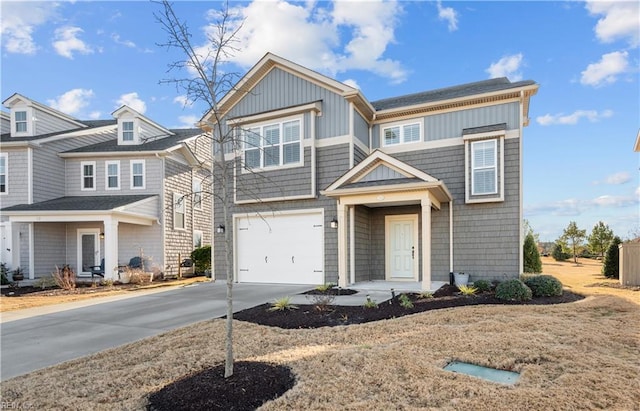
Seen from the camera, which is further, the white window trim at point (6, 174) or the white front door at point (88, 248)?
the white front door at point (88, 248)

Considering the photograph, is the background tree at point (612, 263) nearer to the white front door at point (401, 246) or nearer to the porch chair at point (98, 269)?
the white front door at point (401, 246)

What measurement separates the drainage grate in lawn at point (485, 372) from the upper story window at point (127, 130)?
56.5 ft

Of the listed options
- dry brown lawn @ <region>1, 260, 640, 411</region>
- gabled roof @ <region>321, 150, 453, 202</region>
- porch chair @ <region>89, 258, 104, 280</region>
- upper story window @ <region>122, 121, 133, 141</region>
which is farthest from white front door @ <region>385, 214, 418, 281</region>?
upper story window @ <region>122, 121, 133, 141</region>

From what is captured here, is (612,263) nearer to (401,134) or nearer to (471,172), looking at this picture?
(471,172)

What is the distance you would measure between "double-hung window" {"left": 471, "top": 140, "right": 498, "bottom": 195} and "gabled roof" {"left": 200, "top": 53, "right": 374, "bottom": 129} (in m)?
3.57

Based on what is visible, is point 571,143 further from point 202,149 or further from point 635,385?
point 202,149

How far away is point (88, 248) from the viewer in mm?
16391

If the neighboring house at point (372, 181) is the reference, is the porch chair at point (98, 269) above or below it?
below

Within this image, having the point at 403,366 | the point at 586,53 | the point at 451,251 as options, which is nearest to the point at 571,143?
the point at 586,53

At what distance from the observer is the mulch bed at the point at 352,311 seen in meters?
6.79

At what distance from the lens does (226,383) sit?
12.7 ft

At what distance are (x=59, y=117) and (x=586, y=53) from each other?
21.3m

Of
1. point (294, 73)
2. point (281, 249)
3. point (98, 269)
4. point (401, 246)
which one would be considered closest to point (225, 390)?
point (281, 249)

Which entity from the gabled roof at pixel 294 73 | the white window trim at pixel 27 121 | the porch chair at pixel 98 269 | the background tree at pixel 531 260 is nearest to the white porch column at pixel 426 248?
the gabled roof at pixel 294 73
